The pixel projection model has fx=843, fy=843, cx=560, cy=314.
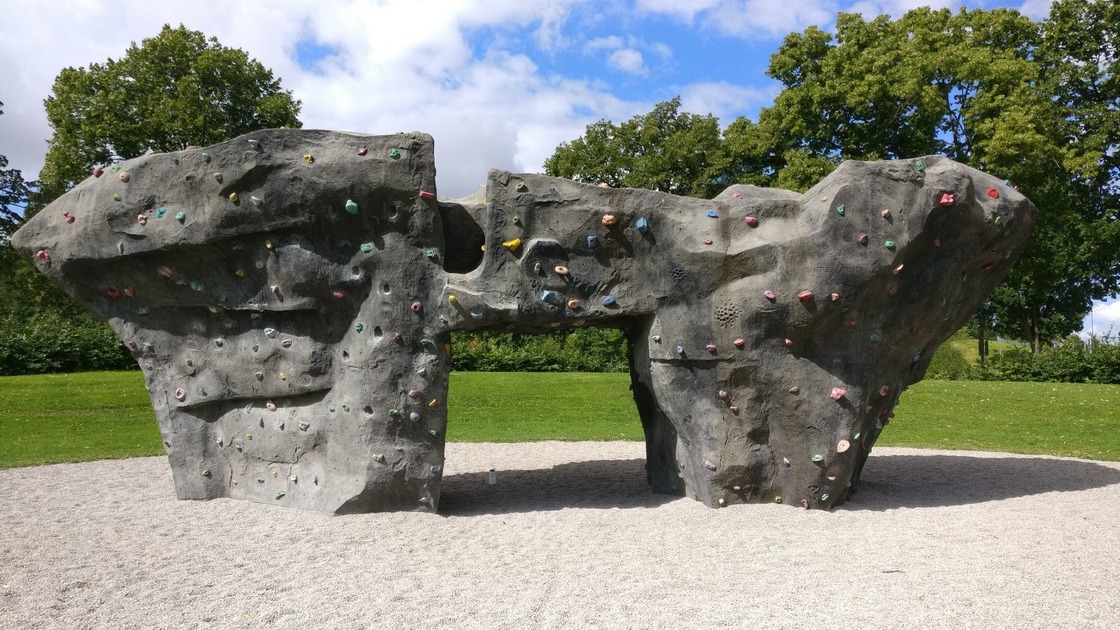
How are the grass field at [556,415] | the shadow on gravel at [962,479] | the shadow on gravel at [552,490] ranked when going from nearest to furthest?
the shadow on gravel at [552,490] → the shadow on gravel at [962,479] → the grass field at [556,415]

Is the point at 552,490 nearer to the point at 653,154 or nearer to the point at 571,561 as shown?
the point at 571,561

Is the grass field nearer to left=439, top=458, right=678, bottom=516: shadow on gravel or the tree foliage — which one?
left=439, top=458, right=678, bottom=516: shadow on gravel

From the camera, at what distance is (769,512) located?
8422mm

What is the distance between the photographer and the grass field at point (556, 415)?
14734 millimetres

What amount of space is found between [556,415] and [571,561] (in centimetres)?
1222

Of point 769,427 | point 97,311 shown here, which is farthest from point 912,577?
point 97,311

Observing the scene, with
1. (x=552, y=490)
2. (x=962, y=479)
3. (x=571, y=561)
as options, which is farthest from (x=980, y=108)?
(x=571, y=561)

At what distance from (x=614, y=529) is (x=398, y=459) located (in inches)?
87.6

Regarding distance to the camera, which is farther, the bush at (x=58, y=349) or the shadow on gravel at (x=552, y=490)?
the bush at (x=58, y=349)

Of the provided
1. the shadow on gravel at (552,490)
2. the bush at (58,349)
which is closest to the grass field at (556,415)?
the bush at (58,349)

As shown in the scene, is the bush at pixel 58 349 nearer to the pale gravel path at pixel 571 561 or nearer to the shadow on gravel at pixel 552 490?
the pale gravel path at pixel 571 561

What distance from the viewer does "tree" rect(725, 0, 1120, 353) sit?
23766 mm

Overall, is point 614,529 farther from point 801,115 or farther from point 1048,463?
point 801,115

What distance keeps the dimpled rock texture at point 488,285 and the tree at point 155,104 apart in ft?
64.9
